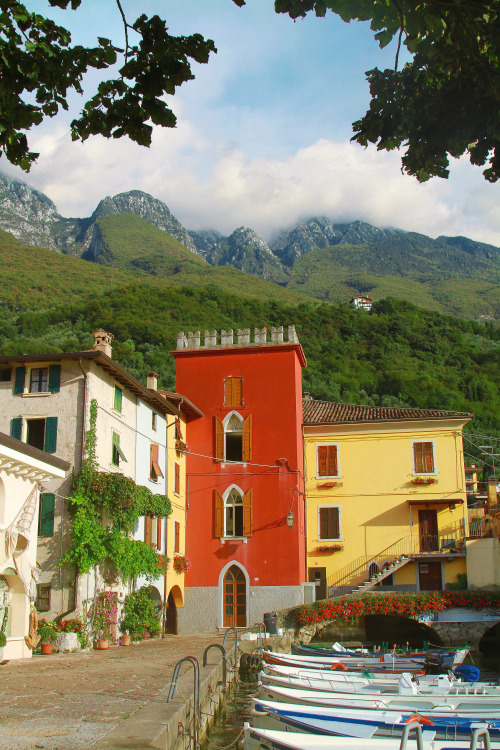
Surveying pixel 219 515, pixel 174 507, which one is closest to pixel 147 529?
pixel 174 507

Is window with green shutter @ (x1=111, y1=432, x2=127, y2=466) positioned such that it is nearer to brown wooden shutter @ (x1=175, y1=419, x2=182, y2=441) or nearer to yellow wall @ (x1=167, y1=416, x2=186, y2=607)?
yellow wall @ (x1=167, y1=416, x2=186, y2=607)

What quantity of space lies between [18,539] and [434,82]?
1497 cm

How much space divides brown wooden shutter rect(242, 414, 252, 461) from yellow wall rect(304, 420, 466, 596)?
4065 millimetres

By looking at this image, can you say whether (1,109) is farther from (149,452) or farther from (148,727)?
(149,452)

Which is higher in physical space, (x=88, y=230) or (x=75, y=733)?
→ (x=88, y=230)

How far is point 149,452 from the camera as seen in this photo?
27.7 meters

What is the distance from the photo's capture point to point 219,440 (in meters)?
31.2

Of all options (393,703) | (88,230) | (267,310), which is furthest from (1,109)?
(88,230)

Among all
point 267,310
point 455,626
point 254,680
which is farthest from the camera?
point 267,310

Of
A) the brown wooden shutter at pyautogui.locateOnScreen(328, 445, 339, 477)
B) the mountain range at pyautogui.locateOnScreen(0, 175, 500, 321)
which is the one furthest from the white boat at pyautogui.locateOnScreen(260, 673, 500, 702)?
the mountain range at pyautogui.locateOnScreen(0, 175, 500, 321)

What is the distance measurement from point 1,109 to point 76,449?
59.1ft

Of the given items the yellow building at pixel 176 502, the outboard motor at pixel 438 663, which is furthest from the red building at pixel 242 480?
the outboard motor at pixel 438 663

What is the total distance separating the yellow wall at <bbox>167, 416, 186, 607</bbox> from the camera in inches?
1129

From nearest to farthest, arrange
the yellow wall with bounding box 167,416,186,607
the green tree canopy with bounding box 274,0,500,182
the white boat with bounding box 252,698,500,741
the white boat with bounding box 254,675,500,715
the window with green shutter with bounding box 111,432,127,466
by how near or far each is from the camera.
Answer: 1. the green tree canopy with bounding box 274,0,500,182
2. the white boat with bounding box 252,698,500,741
3. the white boat with bounding box 254,675,500,715
4. the window with green shutter with bounding box 111,432,127,466
5. the yellow wall with bounding box 167,416,186,607
